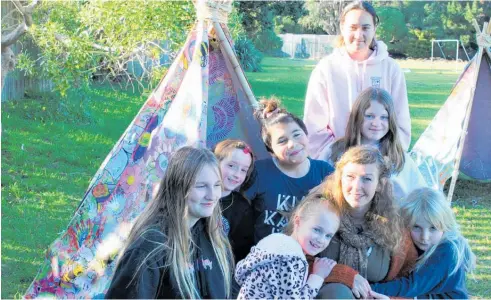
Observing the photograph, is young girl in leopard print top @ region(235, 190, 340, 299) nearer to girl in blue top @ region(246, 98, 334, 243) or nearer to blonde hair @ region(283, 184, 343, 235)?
blonde hair @ region(283, 184, 343, 235)

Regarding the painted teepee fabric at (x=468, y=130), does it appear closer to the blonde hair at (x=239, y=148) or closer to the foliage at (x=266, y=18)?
the blonde hair at (x=239, y=148)

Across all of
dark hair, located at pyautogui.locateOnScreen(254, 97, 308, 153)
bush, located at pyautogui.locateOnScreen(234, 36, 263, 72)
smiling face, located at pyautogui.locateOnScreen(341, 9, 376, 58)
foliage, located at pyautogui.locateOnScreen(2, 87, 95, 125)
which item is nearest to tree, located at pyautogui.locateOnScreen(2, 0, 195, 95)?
smiling face, located at pyautogui.locateOnScreen(341, 9, 376, 58)

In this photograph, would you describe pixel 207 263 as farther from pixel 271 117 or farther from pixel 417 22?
pixel 417 22

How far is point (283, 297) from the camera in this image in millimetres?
2402

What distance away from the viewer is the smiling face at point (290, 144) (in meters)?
3.07

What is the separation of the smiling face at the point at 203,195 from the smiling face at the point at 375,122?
3.21 ft

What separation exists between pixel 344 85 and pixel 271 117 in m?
0.78

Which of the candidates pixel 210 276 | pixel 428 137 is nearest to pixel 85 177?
pixel 428 137

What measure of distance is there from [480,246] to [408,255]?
8.09 ft

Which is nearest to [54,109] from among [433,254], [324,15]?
[433,254]

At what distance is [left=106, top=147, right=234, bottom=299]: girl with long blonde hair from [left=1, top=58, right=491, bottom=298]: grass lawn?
5.90 ft

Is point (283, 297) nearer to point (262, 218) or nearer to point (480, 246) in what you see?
point (262, 218)

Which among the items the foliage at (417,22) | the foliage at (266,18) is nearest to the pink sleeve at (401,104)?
the foliage at (266,18)

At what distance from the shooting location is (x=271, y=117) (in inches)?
128
